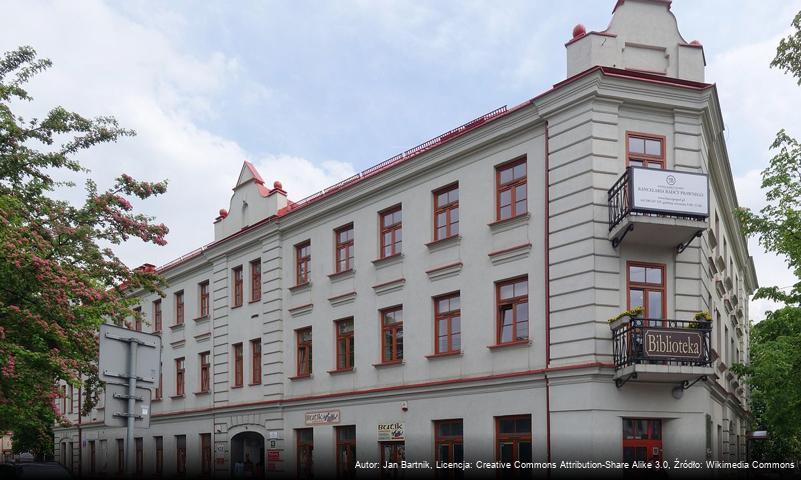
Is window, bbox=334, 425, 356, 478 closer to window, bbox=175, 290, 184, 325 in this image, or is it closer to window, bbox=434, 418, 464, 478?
window, bbox=434, 418, 464, 478

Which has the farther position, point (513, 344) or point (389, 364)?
point (389, 364)

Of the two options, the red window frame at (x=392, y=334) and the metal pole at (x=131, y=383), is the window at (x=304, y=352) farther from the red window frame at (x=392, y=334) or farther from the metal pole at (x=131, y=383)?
the metal pole at (x=131, y=383)

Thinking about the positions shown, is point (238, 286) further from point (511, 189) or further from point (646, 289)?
point (646, 289)

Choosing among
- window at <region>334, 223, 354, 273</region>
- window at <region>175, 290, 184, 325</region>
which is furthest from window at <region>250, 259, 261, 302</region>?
window at <region>175, 290, 184, 325</region>

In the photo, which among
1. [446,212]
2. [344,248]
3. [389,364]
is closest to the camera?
[446,212]

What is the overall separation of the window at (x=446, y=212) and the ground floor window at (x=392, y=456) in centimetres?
607

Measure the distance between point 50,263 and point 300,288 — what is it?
12742 mm

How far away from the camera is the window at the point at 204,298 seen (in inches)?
1499

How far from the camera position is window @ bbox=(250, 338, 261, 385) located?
33.6 metres

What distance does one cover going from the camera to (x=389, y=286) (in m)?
→ 27.0

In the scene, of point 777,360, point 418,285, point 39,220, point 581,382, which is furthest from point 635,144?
point 39,220

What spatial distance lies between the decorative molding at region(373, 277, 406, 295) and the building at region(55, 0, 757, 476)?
0.10 meters

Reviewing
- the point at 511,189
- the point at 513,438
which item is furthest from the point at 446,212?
the point at 513,438

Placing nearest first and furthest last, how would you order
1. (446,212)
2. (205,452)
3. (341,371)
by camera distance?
1. (446,212)
2. (341,371)
3. (205,452)
